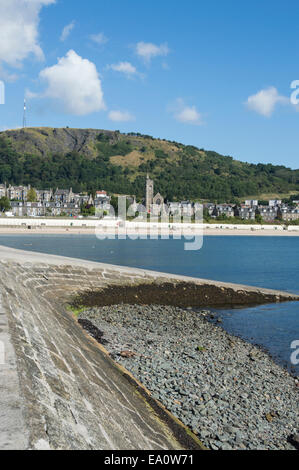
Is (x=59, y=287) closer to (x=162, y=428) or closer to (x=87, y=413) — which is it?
(x=162, y=428)

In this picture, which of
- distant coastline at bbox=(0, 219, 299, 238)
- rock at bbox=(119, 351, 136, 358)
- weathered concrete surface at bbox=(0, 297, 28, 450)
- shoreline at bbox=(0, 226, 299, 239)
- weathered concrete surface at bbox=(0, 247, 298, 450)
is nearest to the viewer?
weathered concrete surface at bbox=(0, 297, 28, 450)

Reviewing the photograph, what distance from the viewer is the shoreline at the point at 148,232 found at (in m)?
97.1

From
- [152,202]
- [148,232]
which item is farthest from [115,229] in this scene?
[152,202]

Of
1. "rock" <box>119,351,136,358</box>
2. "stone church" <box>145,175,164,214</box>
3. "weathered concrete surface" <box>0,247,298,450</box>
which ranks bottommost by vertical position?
"rock" <box>119,351,136,358</box>

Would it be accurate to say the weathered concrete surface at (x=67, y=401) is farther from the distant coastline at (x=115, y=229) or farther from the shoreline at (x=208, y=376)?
the distant coastline at (x=115, y=229)

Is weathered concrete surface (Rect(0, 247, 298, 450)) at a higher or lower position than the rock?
higher

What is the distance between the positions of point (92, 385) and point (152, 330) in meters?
7.53

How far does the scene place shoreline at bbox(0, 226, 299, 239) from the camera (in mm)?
97056

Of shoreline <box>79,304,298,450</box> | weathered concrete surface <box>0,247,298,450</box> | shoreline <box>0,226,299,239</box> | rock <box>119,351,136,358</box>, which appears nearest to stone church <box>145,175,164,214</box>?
shoreline <box>0,226,299,239</box>

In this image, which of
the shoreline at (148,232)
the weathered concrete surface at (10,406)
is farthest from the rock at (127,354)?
the shoreline at (148,232)

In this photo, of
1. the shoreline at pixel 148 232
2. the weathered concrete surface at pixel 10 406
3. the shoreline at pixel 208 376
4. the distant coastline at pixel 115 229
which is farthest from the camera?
the distant coastline at pixel 115 229

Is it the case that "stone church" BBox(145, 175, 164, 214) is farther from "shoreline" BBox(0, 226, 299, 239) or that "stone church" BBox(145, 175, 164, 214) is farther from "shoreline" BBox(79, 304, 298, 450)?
"shoreline" BBox(79, 304, 298, 450)

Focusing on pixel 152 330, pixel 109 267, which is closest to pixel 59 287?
pixel 109 267
